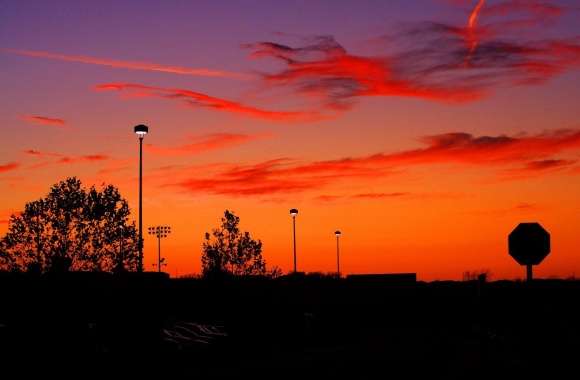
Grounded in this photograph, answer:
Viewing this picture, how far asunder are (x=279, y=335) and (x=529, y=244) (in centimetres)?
2568

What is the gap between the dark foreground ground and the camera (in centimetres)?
2266

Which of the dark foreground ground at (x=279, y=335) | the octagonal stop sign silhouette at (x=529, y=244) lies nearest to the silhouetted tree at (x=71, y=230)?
the dark foreground ground at (x=279, y=335)

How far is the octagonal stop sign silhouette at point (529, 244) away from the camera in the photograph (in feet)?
53.4

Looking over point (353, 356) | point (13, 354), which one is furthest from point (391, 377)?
point (13, 354)

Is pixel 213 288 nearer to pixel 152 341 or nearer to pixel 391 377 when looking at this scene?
pixel 152 341

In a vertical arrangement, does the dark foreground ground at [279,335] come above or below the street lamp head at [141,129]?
below

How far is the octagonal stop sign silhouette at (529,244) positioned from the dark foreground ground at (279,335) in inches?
Result: 22.1

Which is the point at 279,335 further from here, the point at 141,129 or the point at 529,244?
the point at 529,244

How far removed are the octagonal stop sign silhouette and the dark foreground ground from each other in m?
0.56

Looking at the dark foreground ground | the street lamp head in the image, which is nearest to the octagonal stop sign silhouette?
the dark foreground ground

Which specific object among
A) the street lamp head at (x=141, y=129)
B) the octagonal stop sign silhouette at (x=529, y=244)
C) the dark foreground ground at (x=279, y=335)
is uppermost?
the street lamp head at (x=141, y=129)

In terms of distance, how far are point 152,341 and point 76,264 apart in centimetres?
4466

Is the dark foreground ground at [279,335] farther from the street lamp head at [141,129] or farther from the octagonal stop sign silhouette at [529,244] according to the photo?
the street lamp head at [141,129]

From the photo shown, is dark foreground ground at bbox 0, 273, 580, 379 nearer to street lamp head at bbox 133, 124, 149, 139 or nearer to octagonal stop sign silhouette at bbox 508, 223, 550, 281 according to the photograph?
octagonal stop sign silhouette at bbox 508, 223, 550, 281
